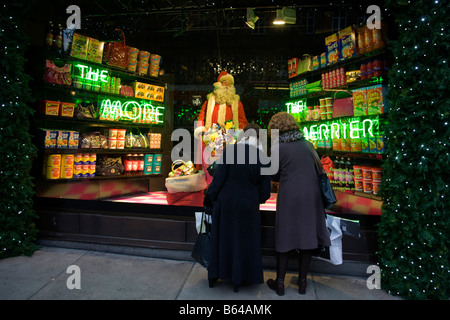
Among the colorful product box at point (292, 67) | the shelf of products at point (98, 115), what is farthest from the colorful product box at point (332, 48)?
the shelf of products at point (98, 115)

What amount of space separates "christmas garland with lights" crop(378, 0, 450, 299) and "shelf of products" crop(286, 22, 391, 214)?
1.74 feet

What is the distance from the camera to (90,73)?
5336 millimetres

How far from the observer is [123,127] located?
6098mm

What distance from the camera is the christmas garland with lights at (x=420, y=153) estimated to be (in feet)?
9.57

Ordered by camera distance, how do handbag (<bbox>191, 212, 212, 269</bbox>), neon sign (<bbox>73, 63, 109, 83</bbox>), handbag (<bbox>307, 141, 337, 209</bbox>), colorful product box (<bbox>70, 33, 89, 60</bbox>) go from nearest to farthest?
handbag (<bbox>307, 141, 337, 209</bbox>), handbag (<bbox>191, 212, 212, 269</bbox>), colorful product box (<bbox>70, 33, 89, 60</bbox>), neon sign (<bbox>73, 63, 109, 83</bbox>)

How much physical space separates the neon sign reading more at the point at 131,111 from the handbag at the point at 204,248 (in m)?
3.38

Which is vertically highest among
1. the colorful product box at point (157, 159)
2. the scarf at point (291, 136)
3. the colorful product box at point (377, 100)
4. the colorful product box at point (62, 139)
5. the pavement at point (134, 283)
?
the colorful product box at point (377, 100)

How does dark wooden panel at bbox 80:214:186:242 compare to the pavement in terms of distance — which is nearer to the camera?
the pavement

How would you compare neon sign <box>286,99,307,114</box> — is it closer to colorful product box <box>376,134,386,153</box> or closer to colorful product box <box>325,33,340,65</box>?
colorful product box <box>325,33,340,65</box>

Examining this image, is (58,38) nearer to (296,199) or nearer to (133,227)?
(133,227)

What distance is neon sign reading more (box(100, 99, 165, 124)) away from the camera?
18.5 ft

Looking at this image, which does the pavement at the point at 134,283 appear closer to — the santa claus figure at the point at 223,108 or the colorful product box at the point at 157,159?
the santa claus figure at the point at 223,108

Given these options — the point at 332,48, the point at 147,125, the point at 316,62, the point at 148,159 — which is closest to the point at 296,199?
the point at 332,48

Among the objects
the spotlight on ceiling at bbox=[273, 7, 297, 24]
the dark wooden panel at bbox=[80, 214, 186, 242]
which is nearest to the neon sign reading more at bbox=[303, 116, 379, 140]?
the spotlight on ceiling at bbox=[273, 7, 297, 24]
